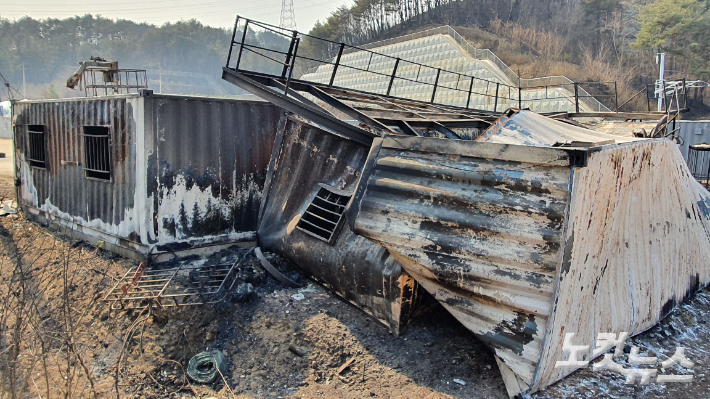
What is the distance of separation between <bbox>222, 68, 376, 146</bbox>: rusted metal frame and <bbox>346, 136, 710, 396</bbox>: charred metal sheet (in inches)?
42.8

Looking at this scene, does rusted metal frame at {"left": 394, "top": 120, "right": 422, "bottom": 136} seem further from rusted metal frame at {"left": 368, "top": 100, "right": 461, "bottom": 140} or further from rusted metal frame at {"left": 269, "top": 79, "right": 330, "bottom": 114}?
rusted metal frame at {"left": 269, "top": 79, "right": 330, "bottom": 114}

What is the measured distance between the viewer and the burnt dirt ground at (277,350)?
3.64m

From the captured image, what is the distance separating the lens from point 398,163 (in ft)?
12.7

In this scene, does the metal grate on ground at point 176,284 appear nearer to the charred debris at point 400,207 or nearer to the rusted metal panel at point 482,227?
the charred debris at point 400,207

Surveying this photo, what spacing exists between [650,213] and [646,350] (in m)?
1.36

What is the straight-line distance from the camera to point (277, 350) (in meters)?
4.23

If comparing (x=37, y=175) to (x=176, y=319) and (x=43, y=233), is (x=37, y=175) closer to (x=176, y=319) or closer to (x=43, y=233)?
(x=43, y=233)

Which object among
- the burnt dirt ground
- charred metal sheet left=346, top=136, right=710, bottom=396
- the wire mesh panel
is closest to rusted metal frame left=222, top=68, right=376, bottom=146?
charred metal sheet left=346, top=136, right=710, bottom=396

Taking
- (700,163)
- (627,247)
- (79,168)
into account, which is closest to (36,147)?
(79,168)

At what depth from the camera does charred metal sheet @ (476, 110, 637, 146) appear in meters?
4.93

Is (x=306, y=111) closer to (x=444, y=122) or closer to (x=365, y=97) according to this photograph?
(x=444, y=122)

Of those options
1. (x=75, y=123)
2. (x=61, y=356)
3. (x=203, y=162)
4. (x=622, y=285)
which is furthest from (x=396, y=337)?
(x=75, y=123)

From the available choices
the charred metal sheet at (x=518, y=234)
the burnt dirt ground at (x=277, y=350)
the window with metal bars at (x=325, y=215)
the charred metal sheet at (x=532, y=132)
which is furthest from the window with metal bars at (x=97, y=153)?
the charred metal sheet at (x=532, y=132)

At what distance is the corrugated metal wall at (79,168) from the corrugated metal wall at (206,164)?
35cm
